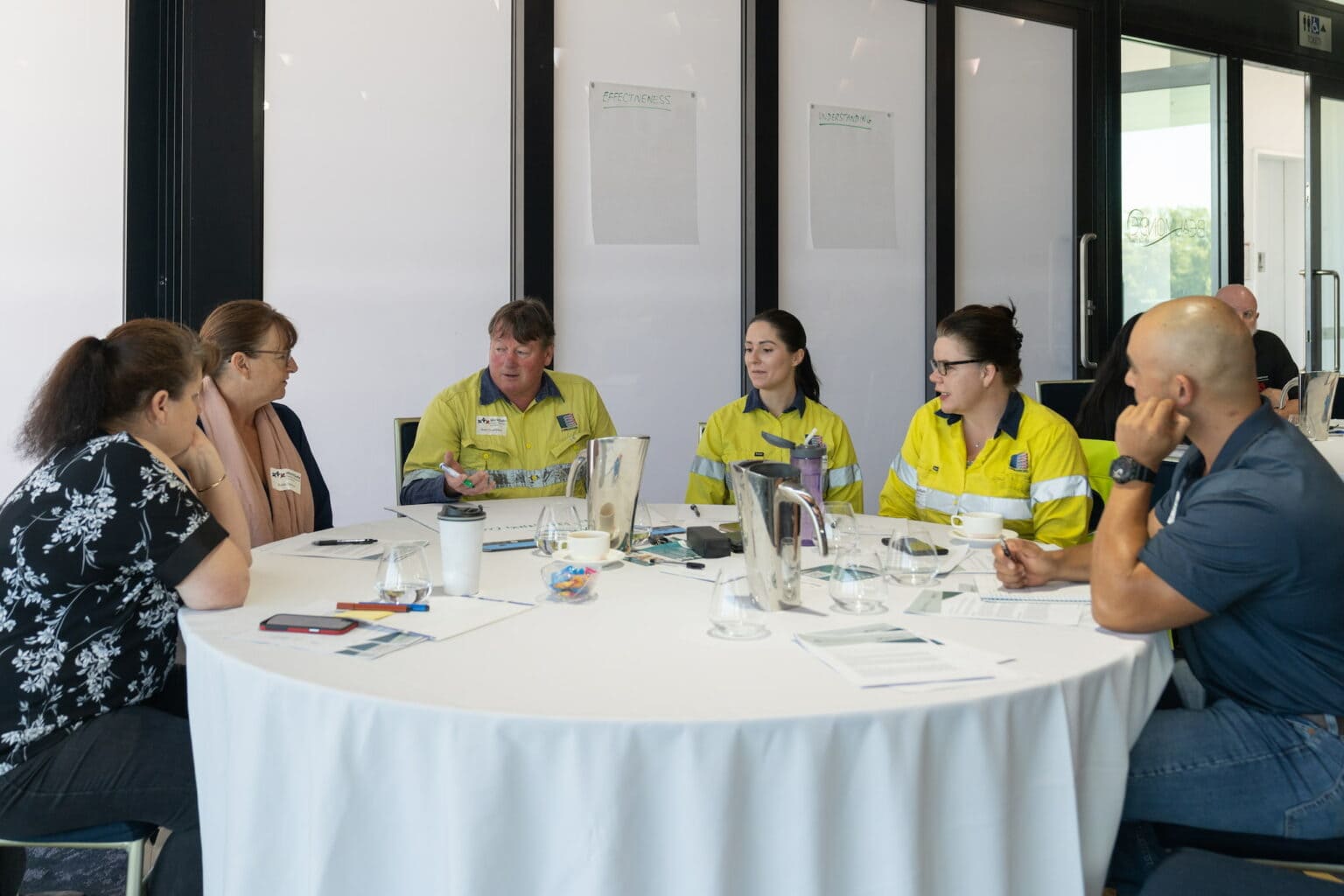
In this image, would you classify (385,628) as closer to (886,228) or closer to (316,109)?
(316,109)

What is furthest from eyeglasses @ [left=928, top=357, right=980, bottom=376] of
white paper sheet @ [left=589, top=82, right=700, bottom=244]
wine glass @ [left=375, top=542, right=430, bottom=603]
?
white paper sheet @ [left=589, top=82, right=700, bottom=244]

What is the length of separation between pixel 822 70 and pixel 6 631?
4513 mm

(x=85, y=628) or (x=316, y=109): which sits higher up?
(x=316, y=109)

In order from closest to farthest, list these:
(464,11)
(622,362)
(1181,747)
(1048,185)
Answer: (1181,747)
(464,11)
(622,362)
(1048,185)

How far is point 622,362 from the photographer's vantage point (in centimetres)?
490

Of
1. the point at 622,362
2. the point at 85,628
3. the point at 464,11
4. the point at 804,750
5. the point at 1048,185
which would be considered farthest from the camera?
the point at 1048,185

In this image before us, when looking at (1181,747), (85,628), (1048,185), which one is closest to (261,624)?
(85,628)

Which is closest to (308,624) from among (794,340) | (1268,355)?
(794,340)

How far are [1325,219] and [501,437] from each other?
6283 millimetres

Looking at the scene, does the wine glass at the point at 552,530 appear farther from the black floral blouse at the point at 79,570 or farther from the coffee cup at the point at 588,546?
the black floral blouse at the point at 79,570

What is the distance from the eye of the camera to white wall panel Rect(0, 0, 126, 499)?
3.65m

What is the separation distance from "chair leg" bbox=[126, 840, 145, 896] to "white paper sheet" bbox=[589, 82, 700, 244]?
3.43m

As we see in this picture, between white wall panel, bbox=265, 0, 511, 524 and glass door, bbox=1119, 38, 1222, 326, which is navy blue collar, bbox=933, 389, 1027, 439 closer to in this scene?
white wall panel, bbox=265, 0, 511, 524

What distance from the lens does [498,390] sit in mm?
3492
